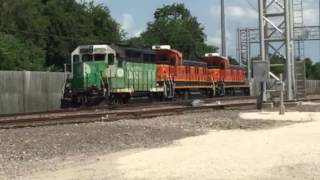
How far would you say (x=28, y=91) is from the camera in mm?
38219

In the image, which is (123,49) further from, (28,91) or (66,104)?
(28,91)

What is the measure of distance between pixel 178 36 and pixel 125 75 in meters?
56.5

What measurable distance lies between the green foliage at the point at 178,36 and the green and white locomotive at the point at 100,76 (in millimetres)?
48455

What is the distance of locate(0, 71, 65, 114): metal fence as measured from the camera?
36500 mm

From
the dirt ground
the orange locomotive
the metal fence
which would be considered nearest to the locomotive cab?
the metal fence

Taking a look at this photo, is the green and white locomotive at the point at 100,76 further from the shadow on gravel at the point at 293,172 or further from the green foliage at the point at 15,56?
the shadow on gravel at the point at 293,172

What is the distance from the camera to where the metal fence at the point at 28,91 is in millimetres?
36500

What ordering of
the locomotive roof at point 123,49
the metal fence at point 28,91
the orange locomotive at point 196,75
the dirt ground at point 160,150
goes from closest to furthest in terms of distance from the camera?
the dirt ground at point 160,150
the locomotive roof at point 123,49
the metal fence at point 28,91
the orange locomotive at point 196,75

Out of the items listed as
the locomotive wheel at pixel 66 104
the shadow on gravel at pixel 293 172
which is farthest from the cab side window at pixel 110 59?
the shadow on gravel at pixel 293 172

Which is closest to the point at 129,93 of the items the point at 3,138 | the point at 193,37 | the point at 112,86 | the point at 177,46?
the point at 112,86

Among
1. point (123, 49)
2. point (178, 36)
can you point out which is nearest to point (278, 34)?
point (123, 49)

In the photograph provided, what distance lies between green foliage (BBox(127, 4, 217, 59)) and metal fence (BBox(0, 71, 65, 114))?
4425 cm

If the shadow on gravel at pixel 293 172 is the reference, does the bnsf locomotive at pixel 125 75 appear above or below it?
above

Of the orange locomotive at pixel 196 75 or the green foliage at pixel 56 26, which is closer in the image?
the orange locomotive at pixel 196 75
